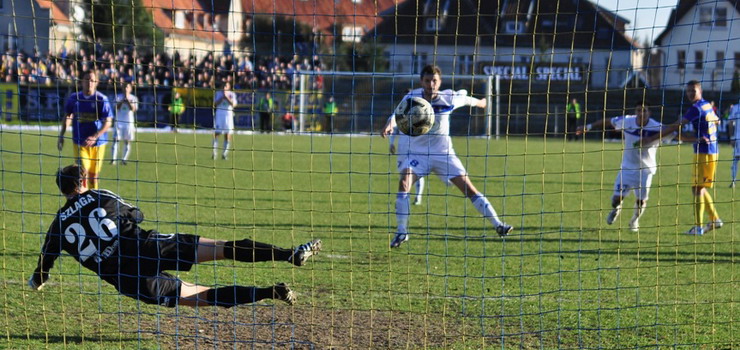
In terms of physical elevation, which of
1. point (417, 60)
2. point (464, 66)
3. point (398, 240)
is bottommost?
point (398, 240)

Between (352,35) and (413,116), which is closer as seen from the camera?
(352,35)

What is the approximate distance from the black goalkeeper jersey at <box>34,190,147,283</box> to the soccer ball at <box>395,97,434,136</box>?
2.76 m

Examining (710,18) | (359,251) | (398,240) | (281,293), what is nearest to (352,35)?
(281,293)

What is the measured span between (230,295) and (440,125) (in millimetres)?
4034

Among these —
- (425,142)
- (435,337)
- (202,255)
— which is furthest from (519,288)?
(202,255)

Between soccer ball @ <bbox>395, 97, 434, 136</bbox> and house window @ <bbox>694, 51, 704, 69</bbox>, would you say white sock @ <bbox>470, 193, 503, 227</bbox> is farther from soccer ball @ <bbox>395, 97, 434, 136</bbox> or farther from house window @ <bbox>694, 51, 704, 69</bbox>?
house window @ <bbox>694, 51, 704, 69</bbox>

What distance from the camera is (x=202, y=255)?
224 inches

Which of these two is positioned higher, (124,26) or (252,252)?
(124,26)

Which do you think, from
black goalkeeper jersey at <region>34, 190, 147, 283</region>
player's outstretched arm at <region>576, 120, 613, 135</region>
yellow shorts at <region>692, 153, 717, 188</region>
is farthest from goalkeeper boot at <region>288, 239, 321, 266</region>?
yellow shorts at <region>692, 153, 717, 188</region>

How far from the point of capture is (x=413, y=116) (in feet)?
24.5

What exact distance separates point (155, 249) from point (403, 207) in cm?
402

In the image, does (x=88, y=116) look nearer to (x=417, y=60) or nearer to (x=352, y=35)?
(x=352, y=35)

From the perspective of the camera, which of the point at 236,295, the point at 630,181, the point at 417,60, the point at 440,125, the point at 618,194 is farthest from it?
the point at 417,60

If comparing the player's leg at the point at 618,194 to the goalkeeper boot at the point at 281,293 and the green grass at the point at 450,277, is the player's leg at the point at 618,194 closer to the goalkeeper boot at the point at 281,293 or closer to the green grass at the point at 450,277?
the green grass at the point at 450,277
